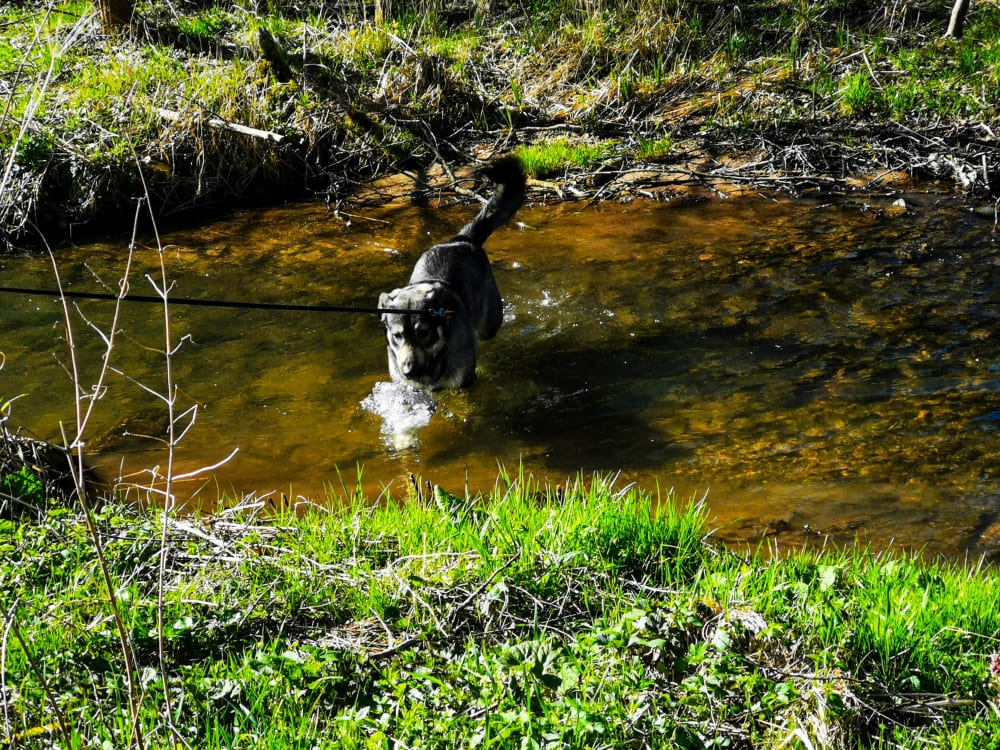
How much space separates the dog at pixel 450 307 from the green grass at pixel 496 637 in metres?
1.91

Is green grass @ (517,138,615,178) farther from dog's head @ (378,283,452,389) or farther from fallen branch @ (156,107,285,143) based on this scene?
dog's head @ (378,283,452,389)

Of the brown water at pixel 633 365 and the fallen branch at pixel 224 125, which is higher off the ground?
the fallen branch at pixel 224 125

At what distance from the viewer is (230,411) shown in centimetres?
570

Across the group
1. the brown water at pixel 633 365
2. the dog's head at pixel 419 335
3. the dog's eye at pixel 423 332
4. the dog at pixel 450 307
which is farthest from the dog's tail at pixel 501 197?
the dog's eye at pixel 423 332

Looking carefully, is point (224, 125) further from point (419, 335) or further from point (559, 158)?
point (419, 335)

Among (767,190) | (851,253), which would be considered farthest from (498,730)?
(767,190)

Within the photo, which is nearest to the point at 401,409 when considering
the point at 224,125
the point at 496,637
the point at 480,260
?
the point at 480,260

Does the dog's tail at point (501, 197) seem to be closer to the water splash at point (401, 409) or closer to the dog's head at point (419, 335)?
the dog's head at point (419, 335)

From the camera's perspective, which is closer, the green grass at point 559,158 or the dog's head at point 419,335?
the dog's head at point 419,335

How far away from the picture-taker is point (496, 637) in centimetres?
302

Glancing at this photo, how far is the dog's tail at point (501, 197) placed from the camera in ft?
21.1

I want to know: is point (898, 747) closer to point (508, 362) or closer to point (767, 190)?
point (508, 362)

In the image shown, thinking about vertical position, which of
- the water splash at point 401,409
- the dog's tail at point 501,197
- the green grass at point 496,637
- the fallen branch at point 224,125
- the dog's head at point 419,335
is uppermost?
the fallen branch at point 224,125

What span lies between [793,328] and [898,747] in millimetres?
4053
